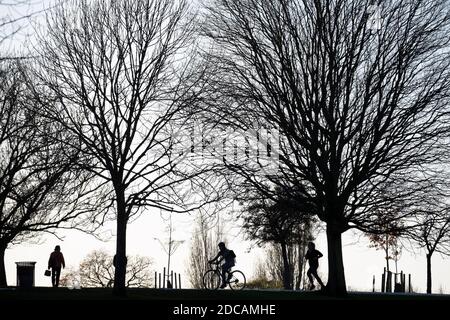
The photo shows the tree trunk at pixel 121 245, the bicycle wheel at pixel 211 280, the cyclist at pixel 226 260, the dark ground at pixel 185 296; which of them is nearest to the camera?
the dark ground at pixel 185 296

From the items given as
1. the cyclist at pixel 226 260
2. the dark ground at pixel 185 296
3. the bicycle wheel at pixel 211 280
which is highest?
the cyclist at pixel 226 260

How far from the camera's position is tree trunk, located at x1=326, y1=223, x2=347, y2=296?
21906mm

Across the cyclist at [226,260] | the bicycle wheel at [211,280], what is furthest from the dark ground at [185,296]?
the bicycle wheel at [211,280]

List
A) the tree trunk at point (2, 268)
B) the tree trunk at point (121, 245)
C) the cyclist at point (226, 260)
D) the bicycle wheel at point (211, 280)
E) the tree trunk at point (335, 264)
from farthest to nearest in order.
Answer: the tree trunk at point (2, 268) < the bicycle wheel at point (211, 280) < the cyclist at point (226, 260) < the tree trunk at point (335, 264) < the tree trunk at point (121, 245)

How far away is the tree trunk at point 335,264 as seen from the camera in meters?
21.9

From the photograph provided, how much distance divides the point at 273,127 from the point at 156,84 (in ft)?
14.3

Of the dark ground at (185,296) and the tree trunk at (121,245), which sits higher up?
the tree trunk at (121,245)

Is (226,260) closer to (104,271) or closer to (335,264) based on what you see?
(335,264)

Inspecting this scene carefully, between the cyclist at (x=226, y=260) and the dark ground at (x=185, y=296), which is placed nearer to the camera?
the dark ground at (x=185, y=296)

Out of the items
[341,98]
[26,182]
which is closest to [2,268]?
[26,182]

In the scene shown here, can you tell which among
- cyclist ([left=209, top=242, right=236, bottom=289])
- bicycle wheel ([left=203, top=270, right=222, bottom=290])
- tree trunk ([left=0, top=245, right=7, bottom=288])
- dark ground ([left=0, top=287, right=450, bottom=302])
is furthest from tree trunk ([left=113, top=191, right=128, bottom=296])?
tree trunk ([left=0, top=245, right=7, bottom=288])

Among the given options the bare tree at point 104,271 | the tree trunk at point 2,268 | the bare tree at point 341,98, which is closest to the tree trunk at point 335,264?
the bare tree at point 341,98

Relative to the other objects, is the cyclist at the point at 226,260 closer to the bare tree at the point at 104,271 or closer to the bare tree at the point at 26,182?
the bare tree at the point at 26,182

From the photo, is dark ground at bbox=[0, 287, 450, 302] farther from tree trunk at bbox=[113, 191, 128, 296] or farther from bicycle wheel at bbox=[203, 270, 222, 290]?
bicycle wheel at bbox=[203, 270, 222, 290]
